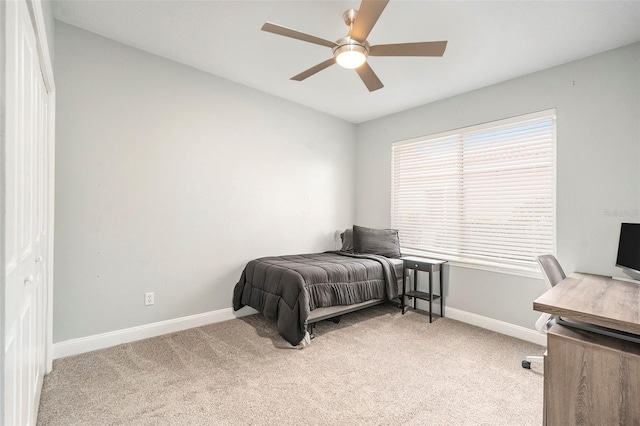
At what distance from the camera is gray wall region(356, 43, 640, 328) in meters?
2.55

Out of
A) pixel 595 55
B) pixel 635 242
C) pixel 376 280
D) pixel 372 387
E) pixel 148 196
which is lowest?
pixel 372 387

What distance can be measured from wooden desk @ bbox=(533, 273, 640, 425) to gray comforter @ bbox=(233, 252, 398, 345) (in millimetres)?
1745

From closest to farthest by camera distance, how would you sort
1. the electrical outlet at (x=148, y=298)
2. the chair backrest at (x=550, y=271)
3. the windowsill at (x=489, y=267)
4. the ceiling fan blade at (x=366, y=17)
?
the ceiling fan blade at (x=366, y=17) → the chair backrest at (x=550, y=271) → the electrical outlet at (x=148, y=298) → the windowsill at (x=489, y=267)

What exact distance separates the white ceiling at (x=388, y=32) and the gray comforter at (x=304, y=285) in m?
2.02

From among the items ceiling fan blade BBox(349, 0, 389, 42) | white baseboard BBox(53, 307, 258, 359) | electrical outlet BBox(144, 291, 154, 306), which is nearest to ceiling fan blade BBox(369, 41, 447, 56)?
ceiling fan blade BBox(349, 0, 389, 42)

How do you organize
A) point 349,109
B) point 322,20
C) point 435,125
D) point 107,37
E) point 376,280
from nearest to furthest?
point 322,20 < point 107,37 < point 376,280 < point 435,125 < point 349,109

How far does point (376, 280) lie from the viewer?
11.4 ft

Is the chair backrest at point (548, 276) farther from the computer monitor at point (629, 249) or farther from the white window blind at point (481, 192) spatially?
the white window blind at point (481, 192)

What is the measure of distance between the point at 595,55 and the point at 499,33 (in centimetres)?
105

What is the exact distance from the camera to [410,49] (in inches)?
81.7

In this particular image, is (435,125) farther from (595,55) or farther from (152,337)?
(152,337)

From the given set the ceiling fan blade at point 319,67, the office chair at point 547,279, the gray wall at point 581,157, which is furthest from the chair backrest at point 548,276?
the ceiling fan blade at point 319,67

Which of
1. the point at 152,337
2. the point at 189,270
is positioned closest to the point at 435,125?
the point at 189,270

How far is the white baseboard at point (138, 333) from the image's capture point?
8.18 ft
